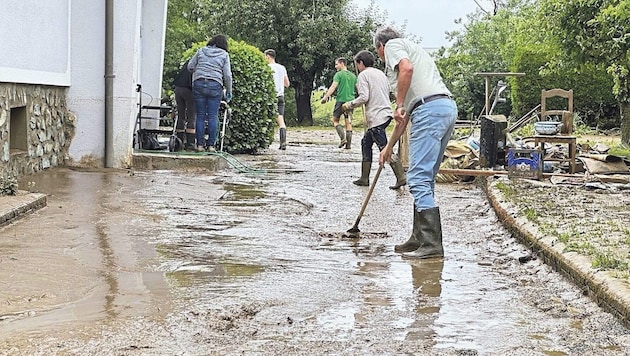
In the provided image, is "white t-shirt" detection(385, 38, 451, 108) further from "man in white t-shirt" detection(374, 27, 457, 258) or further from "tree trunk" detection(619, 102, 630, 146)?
"tree trunk" detection(619, 102, 630, 146)

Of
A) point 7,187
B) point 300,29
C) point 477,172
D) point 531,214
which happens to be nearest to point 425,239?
point 531,214

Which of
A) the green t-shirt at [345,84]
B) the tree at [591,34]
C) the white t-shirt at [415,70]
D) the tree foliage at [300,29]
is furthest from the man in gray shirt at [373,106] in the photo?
the tree foliage at [300,29]

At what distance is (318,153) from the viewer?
17.4 m

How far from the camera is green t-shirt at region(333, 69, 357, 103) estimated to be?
19066 mm

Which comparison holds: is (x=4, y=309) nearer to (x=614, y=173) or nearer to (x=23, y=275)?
(x=23, y=275)

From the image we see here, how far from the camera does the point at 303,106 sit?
3341cm

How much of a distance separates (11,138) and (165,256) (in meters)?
4.59

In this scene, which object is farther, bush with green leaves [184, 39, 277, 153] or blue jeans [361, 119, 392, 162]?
bush with green leaves [184, 39, 277, 153]

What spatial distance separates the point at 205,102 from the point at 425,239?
6311mm

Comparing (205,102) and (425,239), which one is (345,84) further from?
(425,239)

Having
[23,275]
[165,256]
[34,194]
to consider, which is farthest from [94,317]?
[34,194]

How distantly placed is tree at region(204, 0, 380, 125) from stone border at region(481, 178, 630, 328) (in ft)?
77.3

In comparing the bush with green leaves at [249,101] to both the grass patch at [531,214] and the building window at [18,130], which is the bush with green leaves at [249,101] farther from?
the grass patch at [531,214]

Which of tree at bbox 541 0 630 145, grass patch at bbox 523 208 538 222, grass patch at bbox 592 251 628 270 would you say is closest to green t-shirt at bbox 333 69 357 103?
tree at bbox 541 0 630 145
